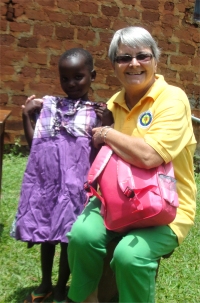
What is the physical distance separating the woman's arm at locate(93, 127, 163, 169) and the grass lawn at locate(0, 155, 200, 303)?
1201 mm

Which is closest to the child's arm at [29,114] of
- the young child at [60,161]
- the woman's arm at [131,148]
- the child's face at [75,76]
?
→ the young child at [60,161]

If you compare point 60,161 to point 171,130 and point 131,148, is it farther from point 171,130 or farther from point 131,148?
point 171,130

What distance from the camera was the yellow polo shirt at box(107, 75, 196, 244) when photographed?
2641 millimetres

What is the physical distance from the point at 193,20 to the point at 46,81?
7.21 ft

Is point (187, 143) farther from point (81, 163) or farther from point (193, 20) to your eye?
point (193, 20)

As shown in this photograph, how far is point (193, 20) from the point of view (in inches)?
267

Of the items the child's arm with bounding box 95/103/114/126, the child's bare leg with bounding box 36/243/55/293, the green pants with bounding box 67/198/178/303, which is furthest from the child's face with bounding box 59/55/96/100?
the child's bare leg with bounding box 36/243/55/293

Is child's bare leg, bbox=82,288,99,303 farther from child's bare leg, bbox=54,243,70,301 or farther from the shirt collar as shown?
the shirt collar

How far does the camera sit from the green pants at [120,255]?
8.29 feet

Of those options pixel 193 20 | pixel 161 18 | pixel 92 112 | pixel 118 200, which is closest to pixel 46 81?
pixel 161 18

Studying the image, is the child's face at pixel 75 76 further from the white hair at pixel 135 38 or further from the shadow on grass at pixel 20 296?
the shadow on grass at pixel 20 296

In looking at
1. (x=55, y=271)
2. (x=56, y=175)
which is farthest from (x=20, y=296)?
(x=56, y=175)

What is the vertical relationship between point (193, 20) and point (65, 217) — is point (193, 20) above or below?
above

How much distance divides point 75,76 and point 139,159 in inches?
28.5
